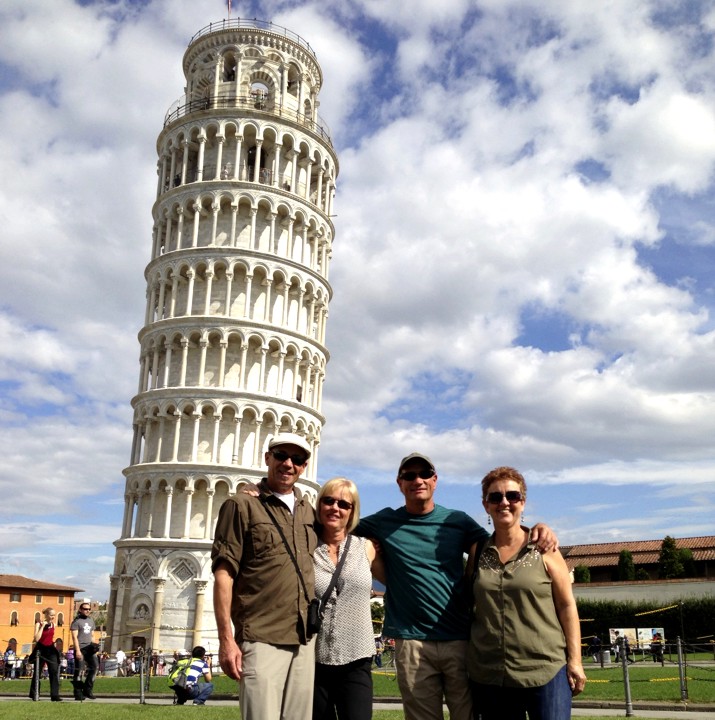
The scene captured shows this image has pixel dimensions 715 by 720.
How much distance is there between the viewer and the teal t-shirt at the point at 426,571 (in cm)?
626

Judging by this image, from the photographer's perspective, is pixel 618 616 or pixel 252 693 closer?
pixel 252 693

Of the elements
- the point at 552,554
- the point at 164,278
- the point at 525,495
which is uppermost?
the point at 164,278

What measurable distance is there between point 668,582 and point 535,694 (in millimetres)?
52611

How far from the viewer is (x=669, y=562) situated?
187 feet

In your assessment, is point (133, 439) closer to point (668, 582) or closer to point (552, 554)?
point (668, 582)

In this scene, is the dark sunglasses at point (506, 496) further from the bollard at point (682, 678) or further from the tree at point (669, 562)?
the tree at point (669, 562)

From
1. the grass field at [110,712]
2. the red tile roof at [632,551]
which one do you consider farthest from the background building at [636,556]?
the grass field at [110,712]

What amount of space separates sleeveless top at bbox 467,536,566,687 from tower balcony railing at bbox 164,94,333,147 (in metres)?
51.1

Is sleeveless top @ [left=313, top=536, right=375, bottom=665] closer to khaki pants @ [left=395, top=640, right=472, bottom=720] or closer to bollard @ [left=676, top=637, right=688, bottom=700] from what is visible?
khaki pants @ [left=395, top=640, right=472, bottom=720]

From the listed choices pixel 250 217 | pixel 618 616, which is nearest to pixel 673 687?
pixel 618 616

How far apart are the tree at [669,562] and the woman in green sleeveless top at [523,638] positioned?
54888 mm

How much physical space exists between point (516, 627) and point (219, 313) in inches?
1810

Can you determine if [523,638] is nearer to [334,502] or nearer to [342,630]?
[342,630]

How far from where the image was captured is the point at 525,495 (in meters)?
6.34
